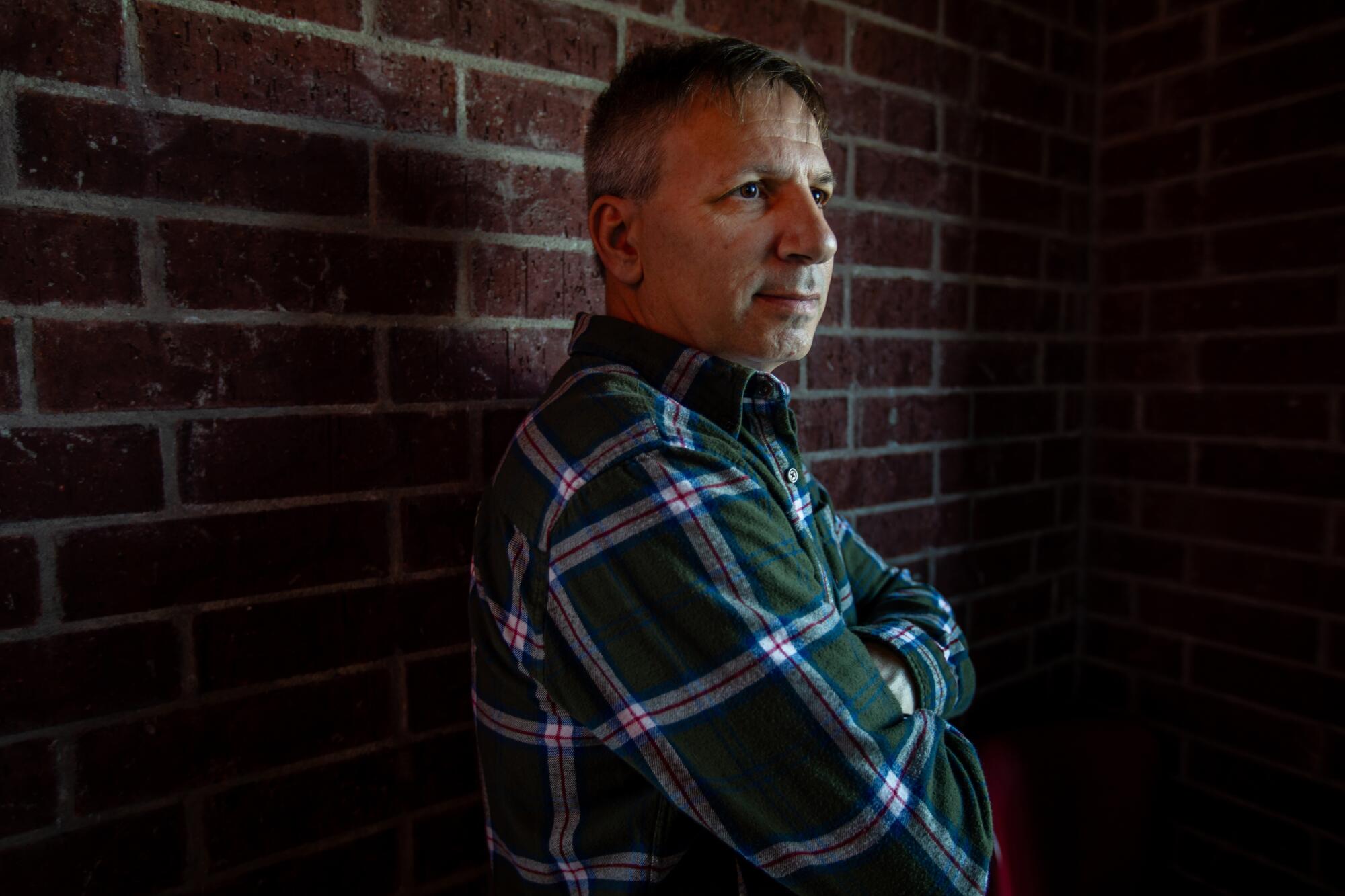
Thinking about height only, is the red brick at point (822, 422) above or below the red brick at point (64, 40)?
below

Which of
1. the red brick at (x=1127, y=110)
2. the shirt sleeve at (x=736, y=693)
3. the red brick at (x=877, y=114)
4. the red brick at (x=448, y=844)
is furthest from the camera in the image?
the red brick at (x=1127, y=110)

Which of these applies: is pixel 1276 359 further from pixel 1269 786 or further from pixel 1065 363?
pixel 1269 786

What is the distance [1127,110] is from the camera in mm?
1828

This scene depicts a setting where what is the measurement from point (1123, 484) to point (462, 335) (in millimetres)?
1617

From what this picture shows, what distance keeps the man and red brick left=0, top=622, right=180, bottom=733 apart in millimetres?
378

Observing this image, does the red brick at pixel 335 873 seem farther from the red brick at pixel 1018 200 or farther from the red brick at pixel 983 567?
the red brick at pixel 1018 200

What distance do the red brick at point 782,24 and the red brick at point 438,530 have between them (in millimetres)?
880

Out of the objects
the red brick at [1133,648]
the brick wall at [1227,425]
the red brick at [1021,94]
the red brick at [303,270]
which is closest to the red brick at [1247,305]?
the brick wall at [1227,425]

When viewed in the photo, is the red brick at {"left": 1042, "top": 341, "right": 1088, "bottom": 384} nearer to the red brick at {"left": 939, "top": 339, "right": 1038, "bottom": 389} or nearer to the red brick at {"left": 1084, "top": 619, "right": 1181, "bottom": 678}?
the red brick at {"left": 939, "top": 339, "right": 1038, "bottom": 389}

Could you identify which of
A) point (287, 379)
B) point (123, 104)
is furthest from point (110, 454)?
point (123, 104)

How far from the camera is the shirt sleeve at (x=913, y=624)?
99cm

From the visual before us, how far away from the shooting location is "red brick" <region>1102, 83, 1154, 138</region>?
1794 millimetres

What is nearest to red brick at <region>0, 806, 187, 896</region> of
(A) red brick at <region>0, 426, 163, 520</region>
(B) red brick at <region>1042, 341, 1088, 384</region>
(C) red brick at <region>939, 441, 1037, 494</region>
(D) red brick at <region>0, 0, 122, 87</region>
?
(A) red brick at <region>0, 426, 163, 520</region>

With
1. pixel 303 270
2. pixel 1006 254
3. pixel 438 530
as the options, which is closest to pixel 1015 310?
pixel 1006 254
